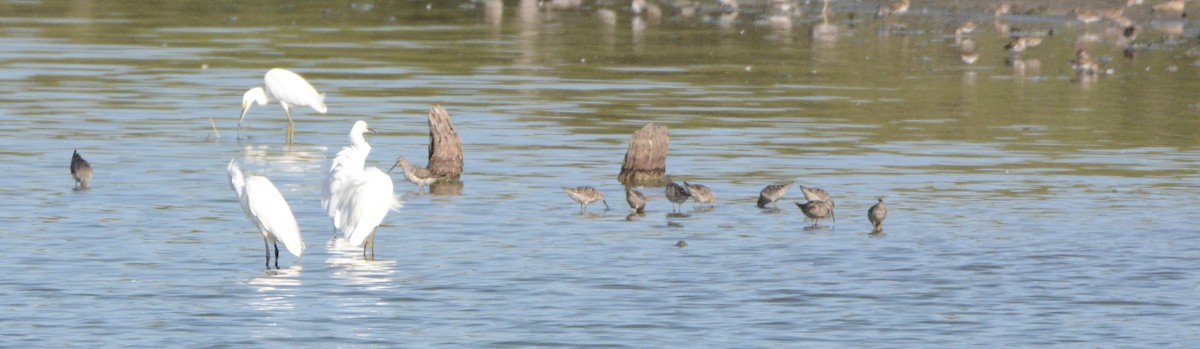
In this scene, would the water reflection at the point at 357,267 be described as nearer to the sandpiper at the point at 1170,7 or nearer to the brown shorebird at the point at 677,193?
the brown shorebird at the point at 677,193

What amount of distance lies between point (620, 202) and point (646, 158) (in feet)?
5.52

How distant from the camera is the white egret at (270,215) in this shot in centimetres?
1452

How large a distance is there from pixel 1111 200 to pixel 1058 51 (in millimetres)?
20572

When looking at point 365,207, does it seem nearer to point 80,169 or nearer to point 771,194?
point 771,194

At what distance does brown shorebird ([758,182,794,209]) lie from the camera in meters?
18.0

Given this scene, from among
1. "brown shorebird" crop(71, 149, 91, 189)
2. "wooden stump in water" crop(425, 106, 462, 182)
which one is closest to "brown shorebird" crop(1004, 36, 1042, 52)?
"wooden stump in water" crop(425, 106, 462, 182)

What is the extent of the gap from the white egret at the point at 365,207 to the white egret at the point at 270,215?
0.45 metres

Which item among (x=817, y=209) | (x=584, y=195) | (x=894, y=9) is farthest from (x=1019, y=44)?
(x=817, y=209)

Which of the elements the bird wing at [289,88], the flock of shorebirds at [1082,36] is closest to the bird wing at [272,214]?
the bird wing at [289,88]

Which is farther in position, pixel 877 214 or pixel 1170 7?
pixel 1170 7

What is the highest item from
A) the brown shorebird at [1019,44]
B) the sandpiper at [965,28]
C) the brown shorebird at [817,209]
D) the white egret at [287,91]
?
the brown shorebird at [817,209]

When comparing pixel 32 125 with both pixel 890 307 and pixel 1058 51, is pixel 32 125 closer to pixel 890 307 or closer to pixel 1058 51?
pixel 890 307

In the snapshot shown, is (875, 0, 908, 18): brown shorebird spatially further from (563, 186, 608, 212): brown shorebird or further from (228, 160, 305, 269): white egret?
(228, 160, 305, 269): white egret

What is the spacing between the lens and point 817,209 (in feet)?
55.4
